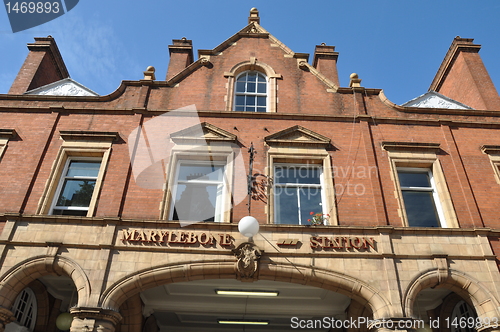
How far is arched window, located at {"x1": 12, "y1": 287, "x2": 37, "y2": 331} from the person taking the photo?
10.5 metres

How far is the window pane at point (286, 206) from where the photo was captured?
10.8 metres

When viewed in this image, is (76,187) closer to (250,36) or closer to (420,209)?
(250,36)

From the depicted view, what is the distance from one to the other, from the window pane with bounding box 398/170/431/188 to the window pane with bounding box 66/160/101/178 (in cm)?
938

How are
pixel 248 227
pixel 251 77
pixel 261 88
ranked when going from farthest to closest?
pixel 251 77 < pixel 261 88 < pixel 248 227

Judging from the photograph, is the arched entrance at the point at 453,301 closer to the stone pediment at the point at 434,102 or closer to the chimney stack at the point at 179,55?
the stone pediment at the point at 434,102

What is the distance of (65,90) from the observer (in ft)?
44.8

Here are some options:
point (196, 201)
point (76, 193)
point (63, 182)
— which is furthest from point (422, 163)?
point (63, 182)

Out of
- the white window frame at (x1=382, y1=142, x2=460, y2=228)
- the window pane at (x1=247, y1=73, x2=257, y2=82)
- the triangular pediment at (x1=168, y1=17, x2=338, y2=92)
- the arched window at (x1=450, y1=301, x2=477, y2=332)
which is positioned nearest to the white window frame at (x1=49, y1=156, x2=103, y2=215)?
the triangular pediment at (x1=168, y1=17, x2=338, y2=92)

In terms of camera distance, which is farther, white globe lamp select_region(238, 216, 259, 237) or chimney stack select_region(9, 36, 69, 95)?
chimney stack select_region(9, 36, 69, 95)

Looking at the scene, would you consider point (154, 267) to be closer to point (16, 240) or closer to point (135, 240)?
point (135, 240)

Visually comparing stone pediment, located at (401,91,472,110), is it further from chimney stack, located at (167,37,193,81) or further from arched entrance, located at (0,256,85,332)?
arched entrance, located at (0,256,85,332)

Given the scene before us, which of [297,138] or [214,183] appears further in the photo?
[297,138]

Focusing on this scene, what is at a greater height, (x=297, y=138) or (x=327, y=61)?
(x=327, y=61)

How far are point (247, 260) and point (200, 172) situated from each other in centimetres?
350
